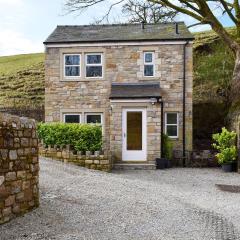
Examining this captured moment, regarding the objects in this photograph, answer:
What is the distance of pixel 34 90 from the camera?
36.1 meters

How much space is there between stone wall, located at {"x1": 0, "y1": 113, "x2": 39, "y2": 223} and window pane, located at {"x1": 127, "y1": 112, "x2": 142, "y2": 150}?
427 inches

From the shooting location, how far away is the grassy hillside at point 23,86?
33.2 m

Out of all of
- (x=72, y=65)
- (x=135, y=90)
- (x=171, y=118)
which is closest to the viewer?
(x=135, y=90)

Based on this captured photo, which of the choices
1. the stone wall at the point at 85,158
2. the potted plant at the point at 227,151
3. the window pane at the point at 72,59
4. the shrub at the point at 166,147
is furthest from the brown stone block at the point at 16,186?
the window pane at the point at 72,59

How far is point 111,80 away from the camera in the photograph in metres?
21.6

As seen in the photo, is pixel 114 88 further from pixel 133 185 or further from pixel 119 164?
pixel 133 185

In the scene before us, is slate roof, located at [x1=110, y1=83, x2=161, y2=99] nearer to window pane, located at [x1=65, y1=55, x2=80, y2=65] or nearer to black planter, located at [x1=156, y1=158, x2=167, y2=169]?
window pane, located at [x1=65, y1=55, x2=80, y2=65]

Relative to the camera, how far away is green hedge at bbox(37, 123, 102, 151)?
58.4 feet

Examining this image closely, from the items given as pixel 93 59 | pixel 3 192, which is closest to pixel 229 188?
pixel 3 192

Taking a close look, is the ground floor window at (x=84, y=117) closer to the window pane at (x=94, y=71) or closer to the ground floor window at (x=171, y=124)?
the window pane at (x=94, y=71)

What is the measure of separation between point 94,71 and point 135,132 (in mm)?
3935

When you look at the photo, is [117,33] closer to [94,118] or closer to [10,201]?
[94,118]

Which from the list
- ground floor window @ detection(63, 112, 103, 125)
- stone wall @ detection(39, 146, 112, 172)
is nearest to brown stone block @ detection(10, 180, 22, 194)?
stone wall @ detection(39, 146, 112, 172)

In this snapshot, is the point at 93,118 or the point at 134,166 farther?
the point at 93,118
